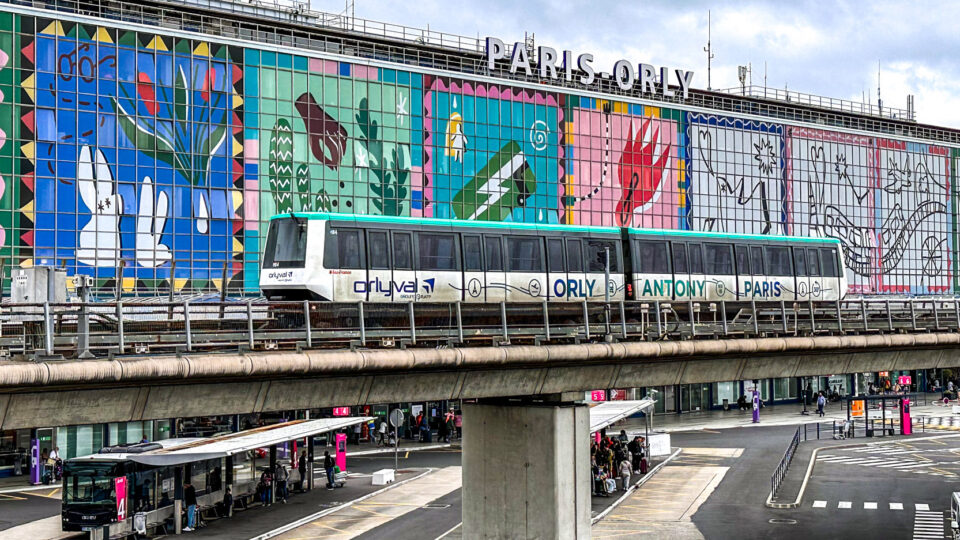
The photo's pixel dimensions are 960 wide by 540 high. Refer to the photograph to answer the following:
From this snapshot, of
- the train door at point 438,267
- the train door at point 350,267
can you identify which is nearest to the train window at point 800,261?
the train door at point 438,267

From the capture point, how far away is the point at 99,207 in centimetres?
6744

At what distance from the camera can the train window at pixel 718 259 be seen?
153ft

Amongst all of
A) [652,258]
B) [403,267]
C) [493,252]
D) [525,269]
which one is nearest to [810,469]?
[652,258]

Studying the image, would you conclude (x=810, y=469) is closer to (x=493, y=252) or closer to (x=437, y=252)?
(x=493, y=252)

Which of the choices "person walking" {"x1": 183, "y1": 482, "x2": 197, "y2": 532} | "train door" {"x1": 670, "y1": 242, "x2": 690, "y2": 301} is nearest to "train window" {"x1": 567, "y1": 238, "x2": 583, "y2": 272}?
"train door" {"x1": 670, "y1": 242, "x2": 690, "y2": 301}

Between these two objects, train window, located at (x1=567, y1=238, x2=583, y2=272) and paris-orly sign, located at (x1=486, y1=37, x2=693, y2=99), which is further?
paris-orly sign, located at (x1=486, y1=37, x2=693, y2=99)

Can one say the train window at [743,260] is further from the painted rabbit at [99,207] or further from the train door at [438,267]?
the painted rabbit at [99,207]

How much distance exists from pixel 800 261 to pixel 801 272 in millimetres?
461

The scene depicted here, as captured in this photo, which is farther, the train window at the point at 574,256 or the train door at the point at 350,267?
the train window at the point at 574,256

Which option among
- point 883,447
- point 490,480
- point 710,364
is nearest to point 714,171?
point 883,447

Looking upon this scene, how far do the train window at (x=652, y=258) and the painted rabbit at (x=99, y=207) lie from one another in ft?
113

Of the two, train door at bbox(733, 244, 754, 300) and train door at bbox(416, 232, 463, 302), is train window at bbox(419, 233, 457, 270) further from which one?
train door at bbox(733, 244, 754, 300)

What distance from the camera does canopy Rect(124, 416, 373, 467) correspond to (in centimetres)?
3741

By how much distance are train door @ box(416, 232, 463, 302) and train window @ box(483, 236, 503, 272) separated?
115 cm
